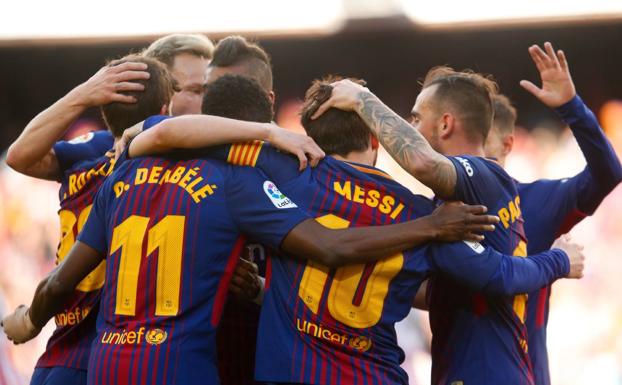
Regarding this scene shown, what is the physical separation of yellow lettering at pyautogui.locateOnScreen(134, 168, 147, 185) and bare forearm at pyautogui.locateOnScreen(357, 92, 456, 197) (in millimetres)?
931

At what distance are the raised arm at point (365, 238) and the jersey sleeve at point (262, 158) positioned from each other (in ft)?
0.87

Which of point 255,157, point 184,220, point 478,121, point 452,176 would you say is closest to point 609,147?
point 478,121

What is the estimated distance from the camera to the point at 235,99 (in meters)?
4.05

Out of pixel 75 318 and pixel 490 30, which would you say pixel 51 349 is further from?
pixel 490 30

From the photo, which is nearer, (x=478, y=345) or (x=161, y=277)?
(x=161, y=277)

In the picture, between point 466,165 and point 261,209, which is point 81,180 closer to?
point 261,209

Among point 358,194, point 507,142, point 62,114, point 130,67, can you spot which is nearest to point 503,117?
point 507,142

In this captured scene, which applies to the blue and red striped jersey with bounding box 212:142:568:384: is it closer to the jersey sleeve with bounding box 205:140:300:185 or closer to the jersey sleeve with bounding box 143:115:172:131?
the jersey sleeve with bounding box 205:140:300:185

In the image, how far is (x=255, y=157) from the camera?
3.87 m

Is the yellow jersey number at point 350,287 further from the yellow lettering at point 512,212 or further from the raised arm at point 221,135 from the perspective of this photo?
the yellow lettering at point 512,212

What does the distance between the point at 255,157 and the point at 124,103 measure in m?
0.78

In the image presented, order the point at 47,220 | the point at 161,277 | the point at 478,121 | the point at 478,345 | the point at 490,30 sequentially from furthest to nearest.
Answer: the point at 47,220 < the point at 490,30 < the point at 478,121 < the point at 478,345 < the point at 161,277

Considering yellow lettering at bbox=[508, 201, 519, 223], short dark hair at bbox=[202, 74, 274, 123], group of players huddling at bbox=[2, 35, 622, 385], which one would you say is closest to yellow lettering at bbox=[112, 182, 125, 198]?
group of players huddling at bbox=[2, 35, 622, 385]

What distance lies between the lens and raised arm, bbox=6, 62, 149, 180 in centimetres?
423
